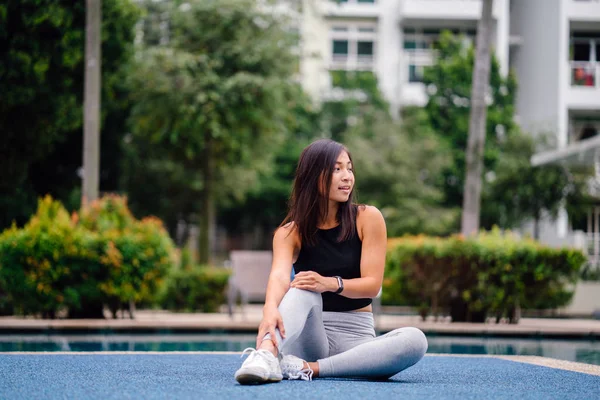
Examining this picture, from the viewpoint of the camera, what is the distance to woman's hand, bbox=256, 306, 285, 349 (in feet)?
17.2

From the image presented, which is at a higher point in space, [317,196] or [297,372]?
[317,196]

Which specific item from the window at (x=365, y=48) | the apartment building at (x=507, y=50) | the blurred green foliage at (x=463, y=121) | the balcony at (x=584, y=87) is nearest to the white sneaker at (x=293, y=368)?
the blurred green foliage at (x=463, y=121)

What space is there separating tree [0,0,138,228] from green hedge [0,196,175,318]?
641 cm

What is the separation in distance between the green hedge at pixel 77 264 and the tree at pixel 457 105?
70.3ft

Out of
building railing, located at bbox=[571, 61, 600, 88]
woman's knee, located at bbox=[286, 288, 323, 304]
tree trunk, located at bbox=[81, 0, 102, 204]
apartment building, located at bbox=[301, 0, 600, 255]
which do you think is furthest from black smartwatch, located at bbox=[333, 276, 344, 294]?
building railing, located at bbox=[571, 61, 600, 88]

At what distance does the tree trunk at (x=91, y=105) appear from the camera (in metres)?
16.5

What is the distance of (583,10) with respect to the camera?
3600 centimetres

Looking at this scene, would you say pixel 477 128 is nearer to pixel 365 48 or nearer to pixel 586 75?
pixel 586 75

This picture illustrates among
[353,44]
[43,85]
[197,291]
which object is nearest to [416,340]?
[197,291]

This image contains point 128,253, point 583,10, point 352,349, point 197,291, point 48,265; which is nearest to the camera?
point 352,349

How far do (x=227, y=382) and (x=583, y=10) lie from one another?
3321 centimetres

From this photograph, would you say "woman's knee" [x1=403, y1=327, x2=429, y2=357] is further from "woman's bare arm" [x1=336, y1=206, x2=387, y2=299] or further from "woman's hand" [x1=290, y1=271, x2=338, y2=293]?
"woman's hand" [x1=290, y1=271, x2=338, y2=293]

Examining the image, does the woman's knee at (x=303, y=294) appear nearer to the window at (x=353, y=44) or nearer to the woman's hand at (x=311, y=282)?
the woman's hand at (x=311, y=282)

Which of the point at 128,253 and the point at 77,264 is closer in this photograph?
the point at 77,264
